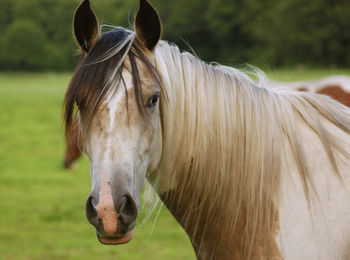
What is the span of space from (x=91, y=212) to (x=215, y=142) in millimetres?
714

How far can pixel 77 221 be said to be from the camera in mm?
6582

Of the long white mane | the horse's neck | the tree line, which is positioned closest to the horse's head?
the long white mane

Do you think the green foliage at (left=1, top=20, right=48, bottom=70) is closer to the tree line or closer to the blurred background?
the blurred background

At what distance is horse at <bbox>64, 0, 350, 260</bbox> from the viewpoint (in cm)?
185

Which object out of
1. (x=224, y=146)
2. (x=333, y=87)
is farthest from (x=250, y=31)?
(x=224, y=146)

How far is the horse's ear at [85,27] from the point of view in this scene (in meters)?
1.93

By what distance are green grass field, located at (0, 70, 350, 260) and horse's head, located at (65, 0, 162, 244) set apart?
49 cm

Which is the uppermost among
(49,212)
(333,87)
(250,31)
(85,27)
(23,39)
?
(85,27)

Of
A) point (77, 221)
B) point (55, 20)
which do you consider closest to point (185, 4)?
point (55, 20)

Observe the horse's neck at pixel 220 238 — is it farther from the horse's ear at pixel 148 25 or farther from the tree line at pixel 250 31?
the tree line at pixel 250 31

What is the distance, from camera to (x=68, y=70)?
1203 inches

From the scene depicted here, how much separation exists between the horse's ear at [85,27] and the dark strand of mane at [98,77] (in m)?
0.04

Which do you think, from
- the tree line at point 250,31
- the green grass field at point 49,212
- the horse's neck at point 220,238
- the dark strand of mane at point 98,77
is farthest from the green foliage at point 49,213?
the tree line at point 250,31

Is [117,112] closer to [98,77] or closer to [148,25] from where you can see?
[98,77]
